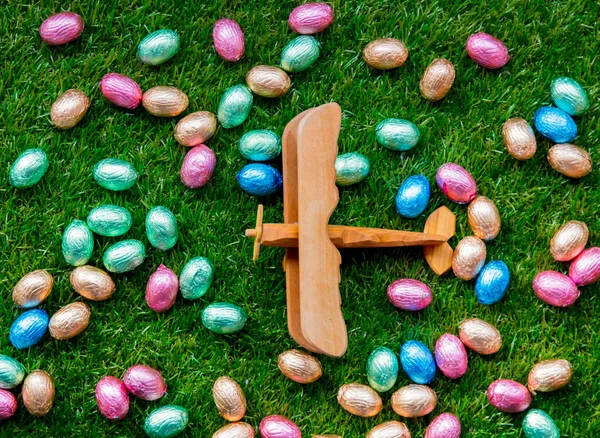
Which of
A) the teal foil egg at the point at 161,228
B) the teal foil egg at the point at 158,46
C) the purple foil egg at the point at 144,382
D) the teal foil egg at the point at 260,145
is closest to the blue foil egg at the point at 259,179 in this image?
the teal foil egg at the point at 260,145

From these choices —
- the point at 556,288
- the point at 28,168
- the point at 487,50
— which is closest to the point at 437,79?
the point at 487,50

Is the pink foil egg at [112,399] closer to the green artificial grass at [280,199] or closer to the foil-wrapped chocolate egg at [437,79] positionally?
the green artificial grass at [280,199]

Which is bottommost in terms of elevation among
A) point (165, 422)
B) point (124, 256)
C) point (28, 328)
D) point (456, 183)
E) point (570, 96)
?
point (165, 422)

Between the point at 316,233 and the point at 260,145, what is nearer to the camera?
the point at 316,233

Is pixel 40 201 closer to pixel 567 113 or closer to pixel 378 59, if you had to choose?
pixel 378 59

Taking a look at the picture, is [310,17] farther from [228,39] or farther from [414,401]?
[414,401]

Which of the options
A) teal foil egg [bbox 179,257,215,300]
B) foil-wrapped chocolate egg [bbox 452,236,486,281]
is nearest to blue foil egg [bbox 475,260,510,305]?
foil-wrapped chocolate egg [bbox 452,236,486,281]
